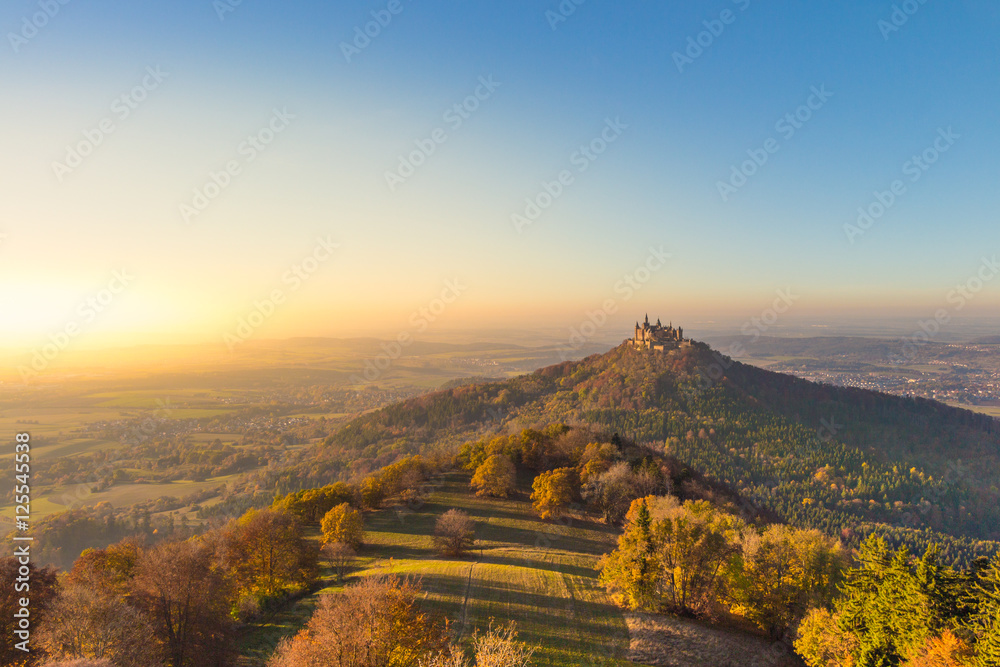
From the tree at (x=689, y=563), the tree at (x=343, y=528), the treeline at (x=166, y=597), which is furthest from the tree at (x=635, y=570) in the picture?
the treeline at (x=166, y=597)

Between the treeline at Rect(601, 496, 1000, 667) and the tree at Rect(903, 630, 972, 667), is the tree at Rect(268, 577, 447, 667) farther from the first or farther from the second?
the tree at Rect(903, 630, 972, 667)

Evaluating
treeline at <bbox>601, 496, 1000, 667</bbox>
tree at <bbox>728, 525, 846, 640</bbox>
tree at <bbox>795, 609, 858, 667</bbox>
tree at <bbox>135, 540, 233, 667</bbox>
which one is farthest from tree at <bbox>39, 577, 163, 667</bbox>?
tree at <bbox>728, 525, 846, 640</bbox>

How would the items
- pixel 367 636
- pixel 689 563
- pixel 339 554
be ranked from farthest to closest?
pixel 339 554
pixel 689 563
pixel 367 636

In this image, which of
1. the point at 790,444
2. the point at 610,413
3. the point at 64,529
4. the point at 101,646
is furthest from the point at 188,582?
the point at 790,444

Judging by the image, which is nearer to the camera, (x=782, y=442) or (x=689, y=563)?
(x=689, y=563)

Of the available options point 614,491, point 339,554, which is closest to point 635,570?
point 614,491

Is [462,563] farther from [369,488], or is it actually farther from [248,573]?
[369,488]

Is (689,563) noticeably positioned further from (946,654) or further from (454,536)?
(454,536)

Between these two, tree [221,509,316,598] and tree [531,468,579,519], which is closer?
tree [221,509,316,598]
